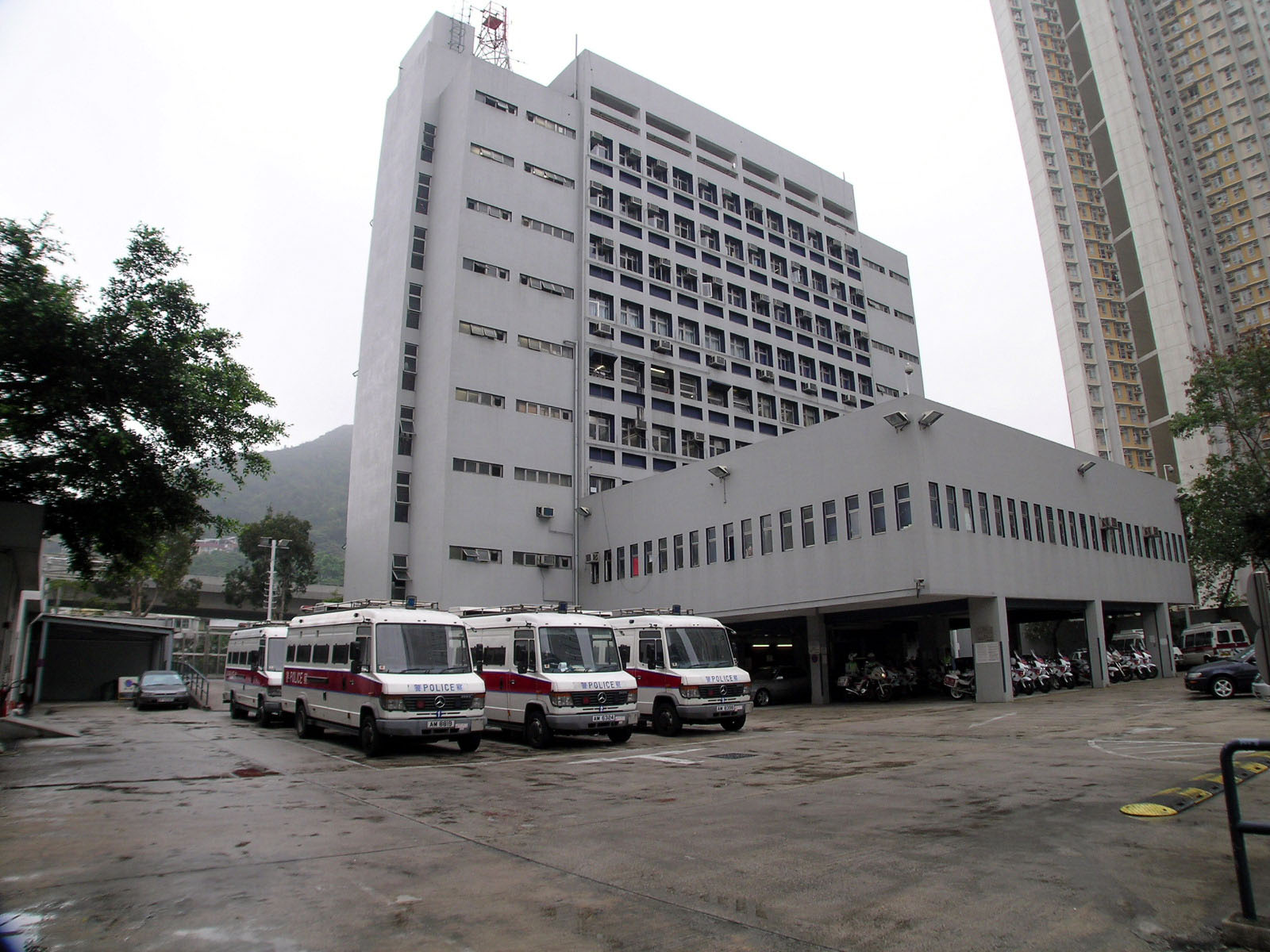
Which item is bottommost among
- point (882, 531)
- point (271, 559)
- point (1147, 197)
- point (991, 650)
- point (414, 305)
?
point (991, 650)

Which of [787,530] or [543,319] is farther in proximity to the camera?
[543,319]

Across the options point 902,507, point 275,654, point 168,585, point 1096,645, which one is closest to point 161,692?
point 275,654

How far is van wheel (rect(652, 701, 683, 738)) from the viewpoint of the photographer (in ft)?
57.0

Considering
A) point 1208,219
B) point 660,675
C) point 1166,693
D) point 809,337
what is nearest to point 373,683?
point 660,675

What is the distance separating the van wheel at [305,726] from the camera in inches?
682

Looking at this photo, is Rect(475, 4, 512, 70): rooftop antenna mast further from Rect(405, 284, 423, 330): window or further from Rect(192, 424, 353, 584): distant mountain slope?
Rect(192, 424, 353, 584): distant mountain slope

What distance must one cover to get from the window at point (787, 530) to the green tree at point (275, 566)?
44.9 m

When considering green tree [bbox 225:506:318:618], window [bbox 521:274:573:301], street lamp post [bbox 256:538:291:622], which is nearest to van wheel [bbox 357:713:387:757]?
street lamp post [bbox 256:538:291:622]

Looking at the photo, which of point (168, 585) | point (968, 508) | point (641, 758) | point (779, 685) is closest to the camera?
point (641, 758)

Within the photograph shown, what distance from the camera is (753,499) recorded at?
100 feet

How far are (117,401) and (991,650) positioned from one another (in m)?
24.6

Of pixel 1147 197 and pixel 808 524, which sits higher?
pixel 1147 197

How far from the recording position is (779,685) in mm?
29719

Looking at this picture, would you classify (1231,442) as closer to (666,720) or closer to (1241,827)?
(666,720)
